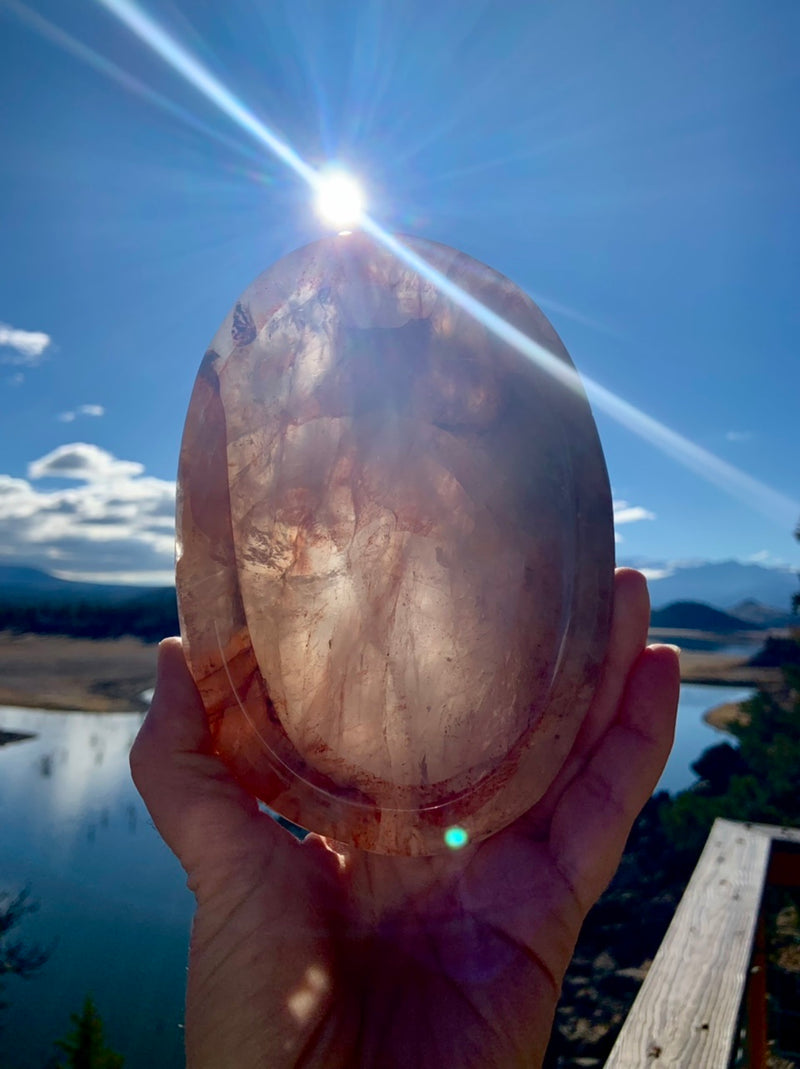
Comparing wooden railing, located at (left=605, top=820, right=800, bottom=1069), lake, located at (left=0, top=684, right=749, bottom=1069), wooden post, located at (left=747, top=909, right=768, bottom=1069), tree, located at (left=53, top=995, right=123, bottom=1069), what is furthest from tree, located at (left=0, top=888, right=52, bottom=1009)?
wooden railing, located at (left=605, top=820, right=800, bottom=1069)

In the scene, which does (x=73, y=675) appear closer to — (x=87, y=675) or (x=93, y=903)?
(x=87, y=675)

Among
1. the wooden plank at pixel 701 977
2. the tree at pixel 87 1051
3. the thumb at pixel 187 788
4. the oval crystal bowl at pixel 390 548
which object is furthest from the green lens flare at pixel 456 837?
the tree at pixel 87 1051

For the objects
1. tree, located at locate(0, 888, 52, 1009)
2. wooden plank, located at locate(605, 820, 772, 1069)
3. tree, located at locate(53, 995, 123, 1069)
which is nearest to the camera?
wooden plank, located at locate(605, 820, 772, 1069)

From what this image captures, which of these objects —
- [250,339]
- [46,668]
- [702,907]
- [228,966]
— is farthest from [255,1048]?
[46,668]

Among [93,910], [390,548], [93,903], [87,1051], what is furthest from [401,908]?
[93,903]

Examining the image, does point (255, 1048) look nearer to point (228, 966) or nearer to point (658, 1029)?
point (228, 966)

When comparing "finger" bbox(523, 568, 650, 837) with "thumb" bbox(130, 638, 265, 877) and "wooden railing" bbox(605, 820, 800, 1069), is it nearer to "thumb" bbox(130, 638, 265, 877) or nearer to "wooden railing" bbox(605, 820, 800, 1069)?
"thumb" bbox(130, 638, 265, 877)

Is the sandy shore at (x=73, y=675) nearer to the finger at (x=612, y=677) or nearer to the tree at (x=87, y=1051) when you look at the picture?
the tree at (x=87, y=1051)
